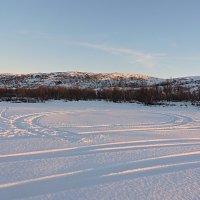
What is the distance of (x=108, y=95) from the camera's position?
62.9ft

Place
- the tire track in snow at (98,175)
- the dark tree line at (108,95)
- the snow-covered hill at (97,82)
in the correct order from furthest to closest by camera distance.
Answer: the snow-covered hill at (97,82), the dark tree line at (108,95), the tire track in snow at (98,175)

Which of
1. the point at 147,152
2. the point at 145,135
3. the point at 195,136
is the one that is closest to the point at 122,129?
the point at 145,135

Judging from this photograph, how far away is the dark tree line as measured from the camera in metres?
18.3

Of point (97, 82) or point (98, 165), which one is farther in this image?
point (97, 82)

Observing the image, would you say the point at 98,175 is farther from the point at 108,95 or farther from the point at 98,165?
the point at 108,95

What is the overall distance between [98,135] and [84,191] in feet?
11.6

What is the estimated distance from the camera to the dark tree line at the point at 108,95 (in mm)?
18328

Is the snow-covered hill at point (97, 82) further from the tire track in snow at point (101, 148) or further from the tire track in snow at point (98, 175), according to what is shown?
the tire track in snow at point (98, 175)

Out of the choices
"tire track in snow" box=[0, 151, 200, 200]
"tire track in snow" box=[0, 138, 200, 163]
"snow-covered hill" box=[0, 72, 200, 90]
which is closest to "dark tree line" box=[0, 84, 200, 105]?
"tire track in snow" box=[0, 138, 200, 163]

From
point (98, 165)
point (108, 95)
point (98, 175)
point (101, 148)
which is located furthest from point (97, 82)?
point (98, 175)

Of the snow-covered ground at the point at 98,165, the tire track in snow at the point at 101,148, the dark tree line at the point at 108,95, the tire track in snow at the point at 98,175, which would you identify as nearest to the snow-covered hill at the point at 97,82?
the dark tree line at the point at 108,95

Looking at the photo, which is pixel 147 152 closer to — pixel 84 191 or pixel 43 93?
pixel 84 191

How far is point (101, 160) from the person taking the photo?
461 centimetres

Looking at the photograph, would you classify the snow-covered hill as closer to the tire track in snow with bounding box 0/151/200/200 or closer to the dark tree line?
the dark tree line
